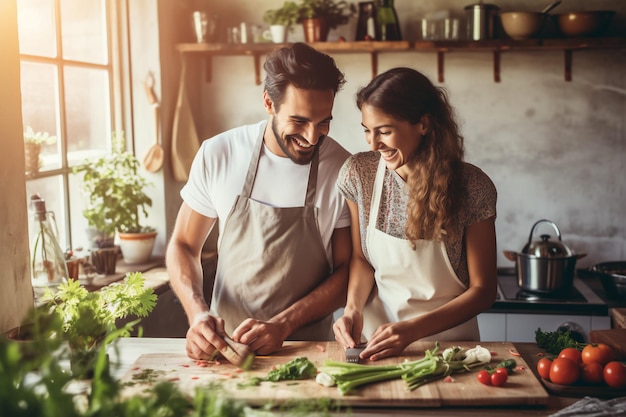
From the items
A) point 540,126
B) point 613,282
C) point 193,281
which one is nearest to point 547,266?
point 613,282

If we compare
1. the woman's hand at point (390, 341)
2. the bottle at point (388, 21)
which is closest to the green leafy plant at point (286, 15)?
the bottle at point (388, 21)

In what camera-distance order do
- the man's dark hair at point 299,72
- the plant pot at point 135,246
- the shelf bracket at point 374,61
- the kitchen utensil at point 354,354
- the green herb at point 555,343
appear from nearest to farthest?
the kitchen utensil at point 354,354, the green herb at point 555,343, the man's dark hair at point 299,72, the plant pot at point 135,246, the shelf bracket at point 374,61

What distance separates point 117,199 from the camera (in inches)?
143

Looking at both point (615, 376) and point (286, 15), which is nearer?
point (615, 376)

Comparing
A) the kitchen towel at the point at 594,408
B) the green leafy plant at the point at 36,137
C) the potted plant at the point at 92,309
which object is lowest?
the kitchen towel at the point at 594,408

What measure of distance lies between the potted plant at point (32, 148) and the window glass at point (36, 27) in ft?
1.17

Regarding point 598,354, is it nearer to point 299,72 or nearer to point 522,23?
point 299,72

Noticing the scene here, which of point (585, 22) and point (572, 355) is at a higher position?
point (585, 22)

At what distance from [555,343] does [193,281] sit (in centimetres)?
112

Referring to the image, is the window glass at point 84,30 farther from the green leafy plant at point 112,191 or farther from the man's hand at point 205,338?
the man's hand at point 205,338

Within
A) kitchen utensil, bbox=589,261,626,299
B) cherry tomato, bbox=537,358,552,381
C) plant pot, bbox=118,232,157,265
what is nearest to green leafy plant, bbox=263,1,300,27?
plant pot, bbox=118,232,157,265

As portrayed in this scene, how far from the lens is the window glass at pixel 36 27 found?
3.14m

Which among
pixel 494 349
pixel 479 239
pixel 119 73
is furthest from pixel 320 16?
pixel 494 349

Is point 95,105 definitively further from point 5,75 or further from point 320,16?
point 5,75
